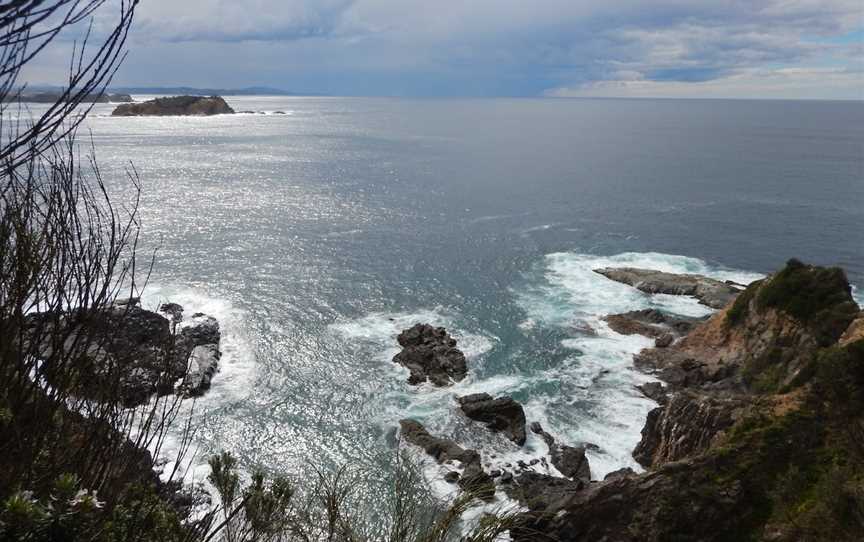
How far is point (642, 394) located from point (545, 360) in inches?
259

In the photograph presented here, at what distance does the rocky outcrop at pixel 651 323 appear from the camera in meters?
41.6

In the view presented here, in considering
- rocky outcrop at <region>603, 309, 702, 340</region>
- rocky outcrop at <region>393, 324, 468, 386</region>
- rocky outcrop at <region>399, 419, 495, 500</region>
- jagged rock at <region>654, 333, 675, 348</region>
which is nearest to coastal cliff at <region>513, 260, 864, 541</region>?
rocky outcrop at <region>399, 419, 495, 500</region>

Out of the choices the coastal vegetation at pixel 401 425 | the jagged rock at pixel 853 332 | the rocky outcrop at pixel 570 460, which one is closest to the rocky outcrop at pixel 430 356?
the coastal vegetation at pixel 401 425

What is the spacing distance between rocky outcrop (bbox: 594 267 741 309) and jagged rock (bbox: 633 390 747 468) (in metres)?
22.7

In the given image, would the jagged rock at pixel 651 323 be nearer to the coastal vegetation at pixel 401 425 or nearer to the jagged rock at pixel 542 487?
the coastal vegetation at pixel 401 425

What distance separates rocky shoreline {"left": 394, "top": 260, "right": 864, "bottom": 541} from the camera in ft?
59.4

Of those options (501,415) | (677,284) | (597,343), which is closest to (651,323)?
(597,343)

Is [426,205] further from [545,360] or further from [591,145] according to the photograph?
[591,145]

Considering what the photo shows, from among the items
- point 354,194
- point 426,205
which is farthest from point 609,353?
point 354,194

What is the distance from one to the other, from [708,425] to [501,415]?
10.5 meters

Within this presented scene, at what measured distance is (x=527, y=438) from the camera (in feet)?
97.1

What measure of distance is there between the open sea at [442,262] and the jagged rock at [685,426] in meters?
1.79

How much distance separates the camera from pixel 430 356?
36.7 metres

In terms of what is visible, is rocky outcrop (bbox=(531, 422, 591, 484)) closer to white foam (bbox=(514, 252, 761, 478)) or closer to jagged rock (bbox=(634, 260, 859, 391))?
white foam (bbox=(514, 252, 761, 478))
